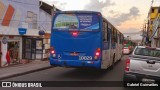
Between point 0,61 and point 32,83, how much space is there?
8.79 metres

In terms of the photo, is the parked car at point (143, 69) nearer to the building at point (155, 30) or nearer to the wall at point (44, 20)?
the wall at point (44, 20)

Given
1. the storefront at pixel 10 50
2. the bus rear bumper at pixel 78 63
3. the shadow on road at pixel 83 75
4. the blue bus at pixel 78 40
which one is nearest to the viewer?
the bus rear bumper at pixel 78 63

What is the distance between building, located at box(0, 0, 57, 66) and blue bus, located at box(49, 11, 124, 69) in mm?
6742

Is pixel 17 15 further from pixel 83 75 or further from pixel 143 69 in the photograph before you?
pixel 143 69

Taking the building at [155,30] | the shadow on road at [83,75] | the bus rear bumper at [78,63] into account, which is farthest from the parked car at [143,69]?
the building at [155,30]

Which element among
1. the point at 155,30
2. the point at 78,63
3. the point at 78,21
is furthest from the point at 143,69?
the point at 155,30

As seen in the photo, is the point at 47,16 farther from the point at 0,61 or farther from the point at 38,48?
the point at 0,61

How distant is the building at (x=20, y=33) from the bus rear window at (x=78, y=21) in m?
6.78

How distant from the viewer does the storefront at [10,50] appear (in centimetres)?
2145

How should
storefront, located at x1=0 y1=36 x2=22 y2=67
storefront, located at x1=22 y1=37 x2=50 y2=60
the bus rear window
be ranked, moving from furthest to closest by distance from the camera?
storefront, located at x1=22 y1=37 x2=50 y2=60
storefront, located at x1=0 y1=36 x2=22 y2=67
the bus rear window

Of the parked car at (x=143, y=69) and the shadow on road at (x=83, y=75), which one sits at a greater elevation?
the parked car at (x=143, y=69)

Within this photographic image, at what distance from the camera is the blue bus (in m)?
15.0

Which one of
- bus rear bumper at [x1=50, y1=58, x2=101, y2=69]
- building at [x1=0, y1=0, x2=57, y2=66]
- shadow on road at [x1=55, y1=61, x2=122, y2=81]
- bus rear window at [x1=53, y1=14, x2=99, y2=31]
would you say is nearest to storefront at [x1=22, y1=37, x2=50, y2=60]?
building at [x1=0, y1=0, x2=57, y2=66]

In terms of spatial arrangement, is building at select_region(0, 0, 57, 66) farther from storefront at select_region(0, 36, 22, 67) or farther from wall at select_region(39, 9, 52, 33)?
wall at select_region(39, 9, 52, 33)
